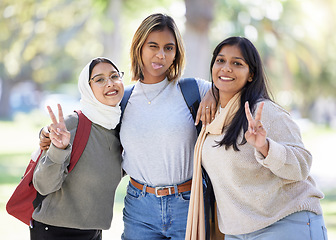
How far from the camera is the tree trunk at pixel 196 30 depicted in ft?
31.6

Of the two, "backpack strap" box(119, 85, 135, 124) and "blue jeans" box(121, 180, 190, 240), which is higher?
"backpack strap" box(119, 85, 135, 124)

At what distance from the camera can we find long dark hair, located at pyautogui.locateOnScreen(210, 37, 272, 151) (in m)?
3.32

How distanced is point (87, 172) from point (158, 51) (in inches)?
43.8

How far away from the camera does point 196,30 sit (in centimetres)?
970

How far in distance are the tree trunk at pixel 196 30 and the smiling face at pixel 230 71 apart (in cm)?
611

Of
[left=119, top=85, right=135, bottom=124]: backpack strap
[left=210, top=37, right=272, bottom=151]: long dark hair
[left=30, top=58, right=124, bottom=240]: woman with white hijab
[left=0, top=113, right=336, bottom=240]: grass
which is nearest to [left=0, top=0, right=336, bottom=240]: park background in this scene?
[left=0, top=113, right=336, bottom=240]: grass

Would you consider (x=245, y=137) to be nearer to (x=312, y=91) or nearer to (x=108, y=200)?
(x=108, y=200)

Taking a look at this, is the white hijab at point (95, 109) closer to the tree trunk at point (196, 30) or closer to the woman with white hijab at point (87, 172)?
the woman with white hijab at point (87, 172)

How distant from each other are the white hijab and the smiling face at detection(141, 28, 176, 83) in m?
0.47

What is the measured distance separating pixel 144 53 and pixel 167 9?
9.53 metres

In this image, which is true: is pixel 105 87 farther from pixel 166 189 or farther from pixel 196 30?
pixel 196 30

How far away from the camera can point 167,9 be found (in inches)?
521

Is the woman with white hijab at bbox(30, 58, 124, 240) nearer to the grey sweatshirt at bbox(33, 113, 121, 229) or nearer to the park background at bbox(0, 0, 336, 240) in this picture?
the grey sweatshirt at bbox(33, 113, 121, 229)

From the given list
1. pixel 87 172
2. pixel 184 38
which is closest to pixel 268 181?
pixel 87 172
